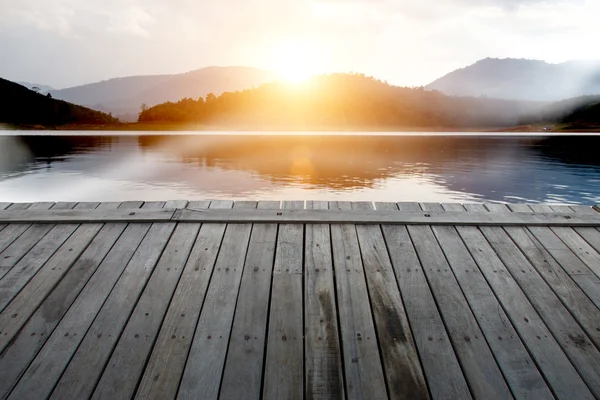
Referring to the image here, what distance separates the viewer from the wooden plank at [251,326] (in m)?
2.38

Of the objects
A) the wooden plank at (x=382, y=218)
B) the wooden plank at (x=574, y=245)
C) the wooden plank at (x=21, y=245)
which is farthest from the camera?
the wooden plank at (x=382, y=218)

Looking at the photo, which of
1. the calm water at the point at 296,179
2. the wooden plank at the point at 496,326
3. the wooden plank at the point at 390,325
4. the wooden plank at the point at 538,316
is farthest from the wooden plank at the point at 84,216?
the calm water at the point at 296,179

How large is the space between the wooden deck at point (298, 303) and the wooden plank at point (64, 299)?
12 millimetres

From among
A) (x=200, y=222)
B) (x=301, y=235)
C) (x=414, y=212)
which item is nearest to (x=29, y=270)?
(x=200, y=222)

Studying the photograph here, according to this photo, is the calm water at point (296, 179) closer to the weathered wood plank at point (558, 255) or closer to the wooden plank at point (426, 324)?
the weathered wood plank at point (558, 255)

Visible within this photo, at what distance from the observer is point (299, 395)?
7.60 feet

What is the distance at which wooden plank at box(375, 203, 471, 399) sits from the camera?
2396 millimetres

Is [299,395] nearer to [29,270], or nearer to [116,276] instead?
[116,276]

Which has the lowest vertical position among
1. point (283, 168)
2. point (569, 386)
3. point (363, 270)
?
point (283, 168)

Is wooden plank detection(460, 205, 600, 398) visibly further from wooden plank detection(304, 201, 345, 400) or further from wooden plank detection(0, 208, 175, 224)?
wooden plank detection(0, 208, 175, 224)

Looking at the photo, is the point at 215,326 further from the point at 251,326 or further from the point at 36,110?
the point at 36,110

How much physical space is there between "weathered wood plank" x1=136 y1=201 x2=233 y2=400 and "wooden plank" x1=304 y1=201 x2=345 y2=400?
743 millimetres

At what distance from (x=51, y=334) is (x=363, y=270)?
87.4 inches

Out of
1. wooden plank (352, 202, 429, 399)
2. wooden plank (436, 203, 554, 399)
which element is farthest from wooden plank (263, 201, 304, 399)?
wooden plank (436, 203, 554, 399)
